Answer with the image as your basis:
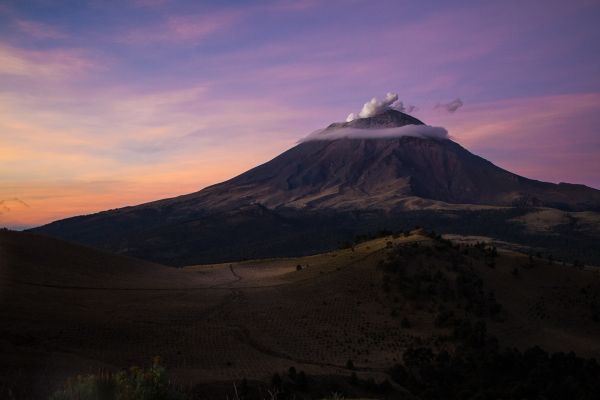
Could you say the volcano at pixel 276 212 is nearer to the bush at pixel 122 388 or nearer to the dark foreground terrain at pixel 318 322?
the dark foreground terrain at pixel 318 322

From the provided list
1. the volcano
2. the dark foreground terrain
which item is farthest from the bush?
the volcano

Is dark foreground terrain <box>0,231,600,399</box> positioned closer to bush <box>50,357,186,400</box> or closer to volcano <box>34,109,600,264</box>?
bush <box>50,357,186,400</box>

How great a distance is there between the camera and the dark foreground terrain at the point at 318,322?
776 inches

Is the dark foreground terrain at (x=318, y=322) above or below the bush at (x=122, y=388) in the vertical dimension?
below

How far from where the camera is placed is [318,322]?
3006 centimetres

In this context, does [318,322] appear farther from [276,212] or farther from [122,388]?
[276,212]

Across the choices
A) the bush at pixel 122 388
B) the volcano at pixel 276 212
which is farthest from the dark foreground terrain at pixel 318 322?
the volcano at pixel 276 212

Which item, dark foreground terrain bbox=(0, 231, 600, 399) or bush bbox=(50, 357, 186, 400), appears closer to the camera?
bush bbox=(50, 357, 186, 400)

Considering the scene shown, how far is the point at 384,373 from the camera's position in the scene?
22.6 meters

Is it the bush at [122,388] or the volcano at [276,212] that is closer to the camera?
the bush at [122,388]

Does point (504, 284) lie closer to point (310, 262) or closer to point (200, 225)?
point (310, 262)

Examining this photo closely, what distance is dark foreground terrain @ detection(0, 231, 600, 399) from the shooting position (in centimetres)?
1972

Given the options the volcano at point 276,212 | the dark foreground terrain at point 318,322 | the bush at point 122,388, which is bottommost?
the dark foreground terrain at point 318,322

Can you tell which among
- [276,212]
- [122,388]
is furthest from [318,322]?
[276,212]
